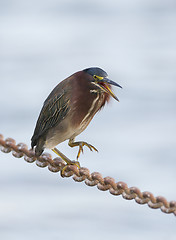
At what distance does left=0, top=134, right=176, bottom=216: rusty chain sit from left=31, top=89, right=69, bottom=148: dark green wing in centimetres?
→ 45

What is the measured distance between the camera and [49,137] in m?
3.10

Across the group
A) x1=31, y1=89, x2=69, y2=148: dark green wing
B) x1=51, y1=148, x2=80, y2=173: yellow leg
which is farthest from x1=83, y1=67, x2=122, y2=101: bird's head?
x1=51, y1=148, x2=80, y2=173: yellow leg

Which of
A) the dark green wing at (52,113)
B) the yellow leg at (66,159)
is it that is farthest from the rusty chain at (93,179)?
the dark green wing at (52,113)

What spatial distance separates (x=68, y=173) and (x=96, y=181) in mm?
363

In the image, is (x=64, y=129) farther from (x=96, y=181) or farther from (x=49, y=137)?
(x=96, y=181)

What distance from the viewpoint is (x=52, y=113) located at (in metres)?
3.06

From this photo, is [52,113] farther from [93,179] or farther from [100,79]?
[93,179]

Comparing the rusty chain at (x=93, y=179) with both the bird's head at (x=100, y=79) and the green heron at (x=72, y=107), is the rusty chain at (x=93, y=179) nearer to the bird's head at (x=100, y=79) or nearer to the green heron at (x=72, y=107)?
the green heron at (x=72, y=107)

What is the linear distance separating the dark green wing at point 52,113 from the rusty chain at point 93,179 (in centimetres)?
45

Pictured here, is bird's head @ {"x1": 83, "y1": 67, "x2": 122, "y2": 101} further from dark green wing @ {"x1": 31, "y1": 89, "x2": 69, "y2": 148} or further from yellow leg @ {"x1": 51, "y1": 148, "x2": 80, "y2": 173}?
yellow leg @ {"x1": 51, "y1": 148, "x2": 80, "y2": 173}

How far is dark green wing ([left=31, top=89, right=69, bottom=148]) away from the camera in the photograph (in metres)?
3.02

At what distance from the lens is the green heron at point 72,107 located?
9.48 feet

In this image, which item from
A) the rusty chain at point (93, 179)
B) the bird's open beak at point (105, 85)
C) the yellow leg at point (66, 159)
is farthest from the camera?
the yellow leg at point (66, 159)

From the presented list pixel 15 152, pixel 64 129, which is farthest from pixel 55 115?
pixel 15 152
